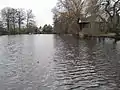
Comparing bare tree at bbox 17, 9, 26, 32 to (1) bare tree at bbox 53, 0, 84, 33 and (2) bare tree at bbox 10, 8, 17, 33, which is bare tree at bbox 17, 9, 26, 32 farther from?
(1) bare tree at bbox 53, 0, 84, 33

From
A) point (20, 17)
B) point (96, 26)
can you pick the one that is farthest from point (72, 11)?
point (20, 17)

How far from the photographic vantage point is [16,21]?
247 ft

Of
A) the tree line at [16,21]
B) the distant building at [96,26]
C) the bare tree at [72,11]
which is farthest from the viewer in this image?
the tree line at [16,21]

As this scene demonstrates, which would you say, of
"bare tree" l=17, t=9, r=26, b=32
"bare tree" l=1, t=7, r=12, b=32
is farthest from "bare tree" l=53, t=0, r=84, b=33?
"bare tree" l=17, t=9, r=26, b=32

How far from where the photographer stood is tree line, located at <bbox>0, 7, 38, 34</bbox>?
7125cm

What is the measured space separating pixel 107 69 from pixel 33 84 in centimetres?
388

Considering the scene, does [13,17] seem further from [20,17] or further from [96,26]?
[96,26]

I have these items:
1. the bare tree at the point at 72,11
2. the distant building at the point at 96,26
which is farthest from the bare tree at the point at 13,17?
the distant building at the point at 96,26

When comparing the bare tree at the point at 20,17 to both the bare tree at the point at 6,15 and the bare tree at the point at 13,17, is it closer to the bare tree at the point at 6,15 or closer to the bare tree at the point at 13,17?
the bare tree at the point at 13,17

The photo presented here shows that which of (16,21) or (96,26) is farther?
(16,21)

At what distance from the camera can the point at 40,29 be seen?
85312mm

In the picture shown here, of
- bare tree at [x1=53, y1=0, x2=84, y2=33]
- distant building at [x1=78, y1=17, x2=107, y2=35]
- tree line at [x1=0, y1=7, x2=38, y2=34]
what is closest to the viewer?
distant building at [x1=78, y1=17, x2=107, y2=35]

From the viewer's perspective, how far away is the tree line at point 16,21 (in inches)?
2805

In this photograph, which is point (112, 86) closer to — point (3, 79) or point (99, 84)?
point (99, 84)
